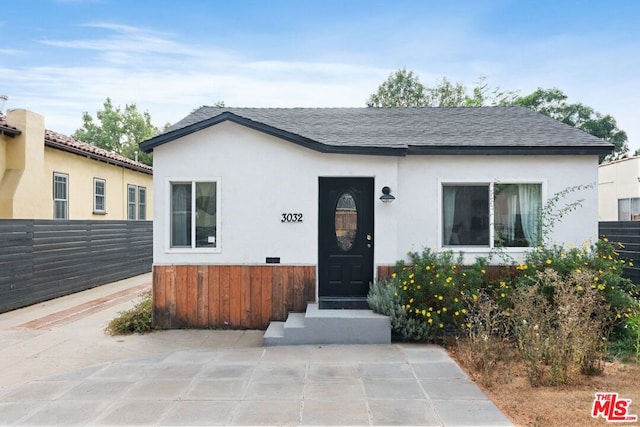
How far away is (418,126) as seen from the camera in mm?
8727

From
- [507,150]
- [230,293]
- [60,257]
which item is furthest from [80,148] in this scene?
[507,150]

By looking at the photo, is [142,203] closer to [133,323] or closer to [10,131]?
[10,131]

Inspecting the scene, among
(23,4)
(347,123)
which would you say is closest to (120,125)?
(23,4)

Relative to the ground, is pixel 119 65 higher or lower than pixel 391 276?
higher

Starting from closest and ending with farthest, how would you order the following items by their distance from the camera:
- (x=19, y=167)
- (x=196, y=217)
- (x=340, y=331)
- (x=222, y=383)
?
(x=222, y=383) → (x=340, y=331) → (x=196, y=217) → (x=19, y=167)

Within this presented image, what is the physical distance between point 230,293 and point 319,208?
2.15 metres

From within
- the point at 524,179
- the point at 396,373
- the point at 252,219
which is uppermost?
the point at 524,179

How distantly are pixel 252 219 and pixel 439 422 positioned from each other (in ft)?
15.1

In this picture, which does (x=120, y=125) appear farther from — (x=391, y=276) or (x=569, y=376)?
(x=569, y=376)

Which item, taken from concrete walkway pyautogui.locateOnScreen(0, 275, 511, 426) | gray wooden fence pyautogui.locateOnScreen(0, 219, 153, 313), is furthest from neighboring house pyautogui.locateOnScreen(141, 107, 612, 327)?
gray wooden fence pyautogui.locateOnScreen(0, 219, 153, 313)

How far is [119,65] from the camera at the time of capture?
18.0 meters

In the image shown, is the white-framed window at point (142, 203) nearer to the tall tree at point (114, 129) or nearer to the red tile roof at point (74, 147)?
the red tile roof at point (74, 147)

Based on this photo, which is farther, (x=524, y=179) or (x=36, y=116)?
(x=36, y=116)

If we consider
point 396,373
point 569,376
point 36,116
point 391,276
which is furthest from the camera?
point 36,116
